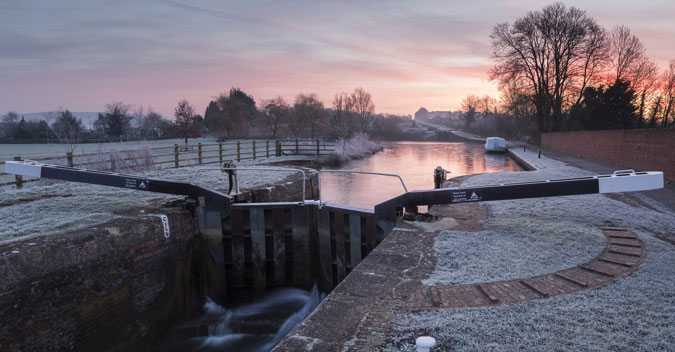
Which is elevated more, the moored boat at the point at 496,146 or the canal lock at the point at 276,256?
the moored boat at the point at 496,146

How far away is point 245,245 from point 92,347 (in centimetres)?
328

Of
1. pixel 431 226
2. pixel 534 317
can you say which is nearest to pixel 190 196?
pixel 431 226

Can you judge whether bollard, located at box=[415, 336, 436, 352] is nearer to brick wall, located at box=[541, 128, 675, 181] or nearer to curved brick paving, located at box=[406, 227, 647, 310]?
curved brick paving, located at box=[406, 227, 647, 310]

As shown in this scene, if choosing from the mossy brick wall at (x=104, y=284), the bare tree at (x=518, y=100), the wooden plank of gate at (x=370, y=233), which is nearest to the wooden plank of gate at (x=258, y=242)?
the mossy brick wall at (x=104, y=284)

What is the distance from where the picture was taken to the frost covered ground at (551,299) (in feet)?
10.4

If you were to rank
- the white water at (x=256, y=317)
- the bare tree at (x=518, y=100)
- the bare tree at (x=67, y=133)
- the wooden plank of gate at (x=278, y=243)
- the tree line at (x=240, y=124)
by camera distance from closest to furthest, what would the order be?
the white water at (x=256, y=317)
the wooden plank of gate at (x=278, y=243)
the bare tree at (x=67, y=133)
the bare tree at (x=518, y=100)
the tree line at (x=240, y=124)

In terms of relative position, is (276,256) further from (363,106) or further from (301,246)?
(363,106)

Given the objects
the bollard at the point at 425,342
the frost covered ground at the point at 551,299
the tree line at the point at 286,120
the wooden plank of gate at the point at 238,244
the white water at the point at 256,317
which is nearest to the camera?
the bollard at the point at 425,342

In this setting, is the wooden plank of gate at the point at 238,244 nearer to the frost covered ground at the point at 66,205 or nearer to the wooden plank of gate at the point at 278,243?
the wooden plank of gate at the point at 278,243

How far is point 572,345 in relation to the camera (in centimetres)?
309

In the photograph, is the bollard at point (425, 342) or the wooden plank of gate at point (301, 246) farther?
the wooden plank of gate at point (301, 246)

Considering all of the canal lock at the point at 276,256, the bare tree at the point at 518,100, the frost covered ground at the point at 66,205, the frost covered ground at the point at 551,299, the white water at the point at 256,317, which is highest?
the bare tree at the point at 518,100

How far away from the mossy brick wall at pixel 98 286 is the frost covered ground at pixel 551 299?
4.43 metres

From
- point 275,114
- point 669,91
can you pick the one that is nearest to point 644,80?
point 669,91
